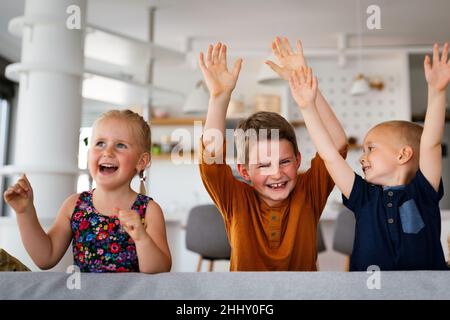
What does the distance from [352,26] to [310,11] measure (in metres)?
0.57

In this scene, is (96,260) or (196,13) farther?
(196,13)

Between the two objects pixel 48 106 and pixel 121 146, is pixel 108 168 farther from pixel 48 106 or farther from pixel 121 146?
pixel 48 106

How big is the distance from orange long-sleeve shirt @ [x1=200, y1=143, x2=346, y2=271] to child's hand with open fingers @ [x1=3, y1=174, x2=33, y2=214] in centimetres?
35

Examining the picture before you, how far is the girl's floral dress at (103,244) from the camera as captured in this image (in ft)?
3.28

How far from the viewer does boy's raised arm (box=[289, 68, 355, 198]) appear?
2.90ft

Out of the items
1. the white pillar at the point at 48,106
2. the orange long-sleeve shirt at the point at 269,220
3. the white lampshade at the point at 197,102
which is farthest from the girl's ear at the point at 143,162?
the white lampshade at the point at 197,102

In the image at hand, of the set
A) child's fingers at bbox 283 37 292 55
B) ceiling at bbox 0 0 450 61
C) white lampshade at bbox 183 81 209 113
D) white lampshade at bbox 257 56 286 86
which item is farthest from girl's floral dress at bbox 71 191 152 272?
ceiling at bbox 0 0 450 61

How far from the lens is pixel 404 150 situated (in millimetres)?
985

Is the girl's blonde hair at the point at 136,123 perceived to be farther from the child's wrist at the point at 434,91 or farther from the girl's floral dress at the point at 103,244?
the child's wrist at the point at 434,91

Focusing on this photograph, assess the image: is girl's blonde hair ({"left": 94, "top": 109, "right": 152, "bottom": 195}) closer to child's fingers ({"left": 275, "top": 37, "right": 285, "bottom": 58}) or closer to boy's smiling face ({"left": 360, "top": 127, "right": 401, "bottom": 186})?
child's fingers ({"left": 275, "top": 37, "right": 285, "bottom": 58})

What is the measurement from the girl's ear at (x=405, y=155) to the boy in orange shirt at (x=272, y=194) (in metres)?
0.16
